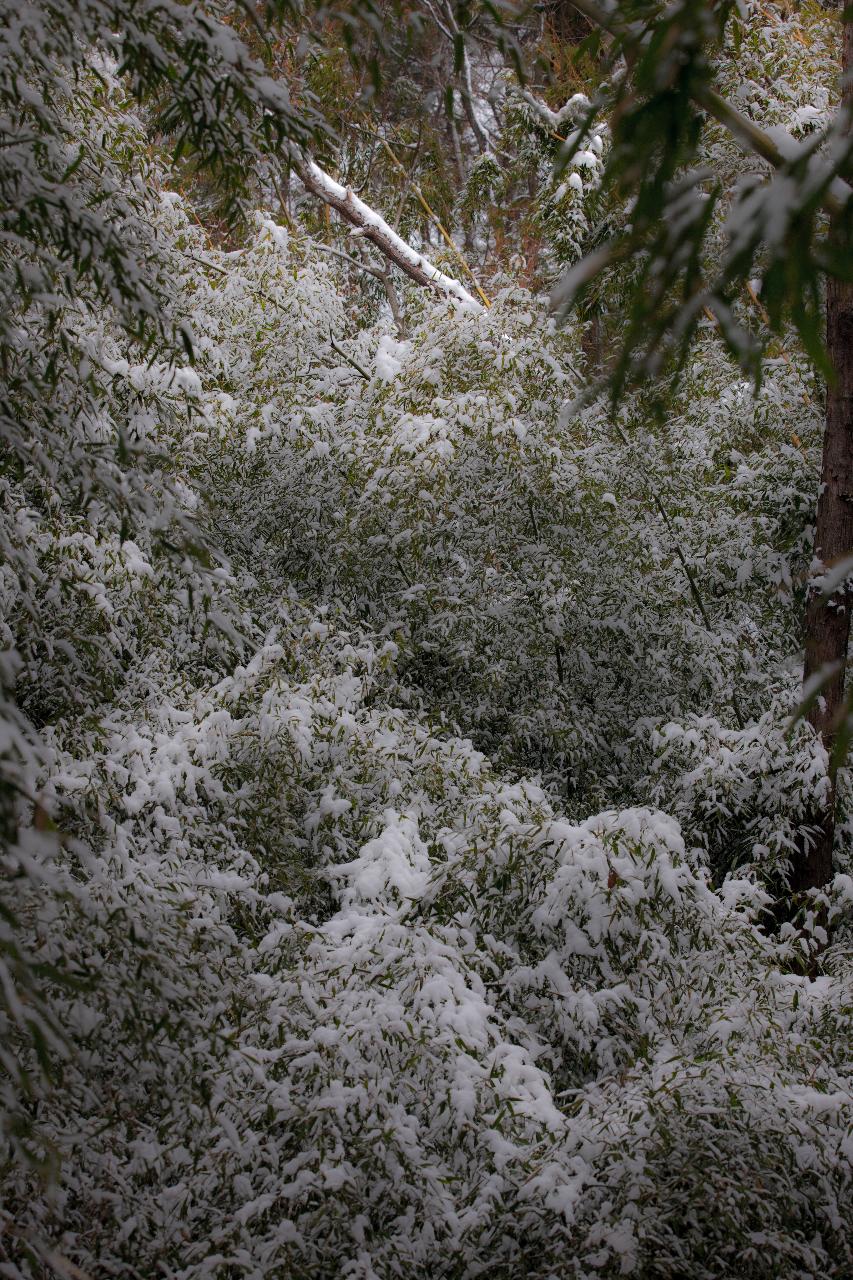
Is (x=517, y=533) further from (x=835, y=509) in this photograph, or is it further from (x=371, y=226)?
(x=371, y=226)

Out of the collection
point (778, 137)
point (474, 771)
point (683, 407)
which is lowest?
point (474, 771)

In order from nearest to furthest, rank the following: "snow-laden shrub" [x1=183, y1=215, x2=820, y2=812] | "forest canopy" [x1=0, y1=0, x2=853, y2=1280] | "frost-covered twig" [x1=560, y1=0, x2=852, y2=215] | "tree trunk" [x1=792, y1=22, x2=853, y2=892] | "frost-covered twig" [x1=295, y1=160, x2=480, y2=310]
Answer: "frost-covered twig" [x1=560, y1=0, x2=852, y2=215]
"forest canopy" [x1=0, y1=0, x2=853, y2=1280]
"tree trunk" [x1=792, y1=22, x2=853, y2=892]
"snow-laden shrub" [x1=183, y1=215, x2=820, y2=812]
"frost-covered twig" [x1=295, y1=160, x2=480, y2=310]

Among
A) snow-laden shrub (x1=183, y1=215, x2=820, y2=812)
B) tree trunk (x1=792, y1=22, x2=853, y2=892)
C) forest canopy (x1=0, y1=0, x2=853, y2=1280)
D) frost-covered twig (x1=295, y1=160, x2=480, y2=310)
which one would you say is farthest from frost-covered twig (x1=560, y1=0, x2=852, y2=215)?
frost-covered twig (x1=295, y1=160, x2=480, y2=310)

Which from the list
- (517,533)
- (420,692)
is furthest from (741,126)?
(517,533)

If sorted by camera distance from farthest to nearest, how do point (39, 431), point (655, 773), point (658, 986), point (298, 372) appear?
1. point (298, 372)
2. point (655, 773)
3. point (658, 986)
4. point (39, 431)

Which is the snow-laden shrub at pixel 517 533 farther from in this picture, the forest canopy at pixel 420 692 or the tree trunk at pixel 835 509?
the tree trunk at pixel 835 509

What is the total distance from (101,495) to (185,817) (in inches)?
68.2

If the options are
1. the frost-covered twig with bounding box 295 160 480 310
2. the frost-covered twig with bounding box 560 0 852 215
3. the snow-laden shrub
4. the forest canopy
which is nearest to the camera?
the frost-covered twig with bounding box 560 0 852 215

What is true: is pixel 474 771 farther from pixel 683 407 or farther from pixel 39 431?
pixel 683 407

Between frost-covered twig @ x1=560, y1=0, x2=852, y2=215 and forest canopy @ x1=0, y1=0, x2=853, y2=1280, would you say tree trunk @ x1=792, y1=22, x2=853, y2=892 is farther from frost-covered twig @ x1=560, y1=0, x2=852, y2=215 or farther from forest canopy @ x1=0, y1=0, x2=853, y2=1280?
frost-covered twig @ x1=560, y1=0, x2=852, y2=215

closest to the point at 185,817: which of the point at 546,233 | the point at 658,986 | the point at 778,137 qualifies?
the point at 658,986

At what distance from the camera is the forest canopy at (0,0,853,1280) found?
1.89 m

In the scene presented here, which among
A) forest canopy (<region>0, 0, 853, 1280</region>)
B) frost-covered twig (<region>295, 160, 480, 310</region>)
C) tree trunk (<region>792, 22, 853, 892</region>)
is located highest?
frost-covered twig (<region>295, 160, 480, 310</region>)

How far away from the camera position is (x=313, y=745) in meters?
3.75
